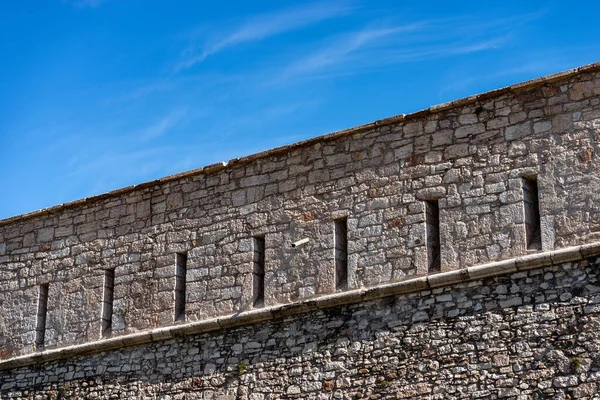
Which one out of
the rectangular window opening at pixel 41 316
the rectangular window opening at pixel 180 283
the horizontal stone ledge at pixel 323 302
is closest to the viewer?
the horizontal stone ledge at pixel 323 302

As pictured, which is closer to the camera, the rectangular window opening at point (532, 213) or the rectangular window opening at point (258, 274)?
the rectangular window opening at point (532, 213)

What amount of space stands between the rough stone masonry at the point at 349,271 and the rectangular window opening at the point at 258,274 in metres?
0.03

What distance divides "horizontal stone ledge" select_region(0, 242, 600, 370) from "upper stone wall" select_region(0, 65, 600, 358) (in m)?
0.15

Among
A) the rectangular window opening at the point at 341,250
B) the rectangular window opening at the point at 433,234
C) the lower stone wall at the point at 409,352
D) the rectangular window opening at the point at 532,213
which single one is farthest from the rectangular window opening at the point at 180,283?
the rectangular window opening at the point at 532,213

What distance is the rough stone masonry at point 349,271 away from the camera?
9203 millimetres

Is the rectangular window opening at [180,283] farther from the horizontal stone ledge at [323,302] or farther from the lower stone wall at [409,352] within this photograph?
the lower stone wall at [409,352]

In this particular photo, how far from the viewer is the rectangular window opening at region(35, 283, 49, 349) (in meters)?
12.4

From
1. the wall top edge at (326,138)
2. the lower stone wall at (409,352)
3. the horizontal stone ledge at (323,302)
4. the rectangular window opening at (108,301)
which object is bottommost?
the lower stone wall at (409,352)

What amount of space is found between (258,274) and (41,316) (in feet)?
9.76

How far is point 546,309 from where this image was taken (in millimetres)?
9047

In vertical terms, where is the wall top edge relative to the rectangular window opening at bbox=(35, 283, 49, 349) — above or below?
above

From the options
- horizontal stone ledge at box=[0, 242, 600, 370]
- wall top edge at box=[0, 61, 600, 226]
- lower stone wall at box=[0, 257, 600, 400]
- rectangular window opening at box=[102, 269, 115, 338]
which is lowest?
lower stone wall at box=[0, 257, 600, 400]

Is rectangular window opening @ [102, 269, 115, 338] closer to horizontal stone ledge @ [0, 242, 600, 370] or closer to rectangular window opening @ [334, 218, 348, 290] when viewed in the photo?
horizontal stone ledge @ [0, 242, 600, 370]

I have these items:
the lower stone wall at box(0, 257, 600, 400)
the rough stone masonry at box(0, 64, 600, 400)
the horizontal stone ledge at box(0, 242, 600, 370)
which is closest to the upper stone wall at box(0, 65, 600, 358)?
the rough stone masonry at box(0, 64, 600, 400)
